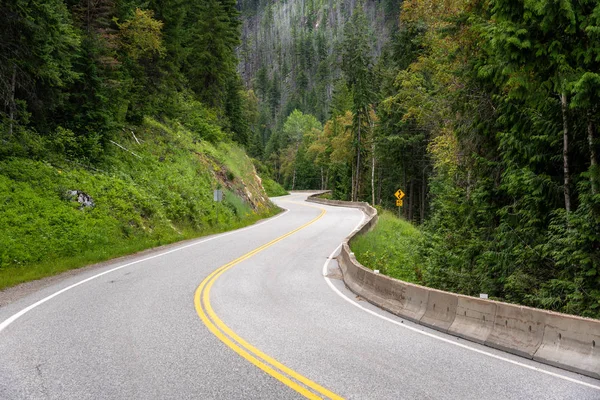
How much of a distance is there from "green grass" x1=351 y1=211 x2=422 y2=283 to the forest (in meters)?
0.43

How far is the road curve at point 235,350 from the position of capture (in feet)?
15.6

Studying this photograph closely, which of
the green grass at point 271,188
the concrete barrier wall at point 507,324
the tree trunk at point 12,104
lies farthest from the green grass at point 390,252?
the green grass at point 271,188

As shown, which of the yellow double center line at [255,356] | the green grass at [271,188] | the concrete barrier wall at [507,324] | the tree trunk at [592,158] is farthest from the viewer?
the green grass at [271,188]

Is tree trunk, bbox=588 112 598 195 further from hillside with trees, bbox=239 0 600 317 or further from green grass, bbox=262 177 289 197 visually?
green grass, bbox=262 177 289 197

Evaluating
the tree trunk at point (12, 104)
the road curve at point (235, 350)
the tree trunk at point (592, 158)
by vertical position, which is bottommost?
the road curve at point (235, 350)

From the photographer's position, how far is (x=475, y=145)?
11906 millimetres

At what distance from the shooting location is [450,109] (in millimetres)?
13492

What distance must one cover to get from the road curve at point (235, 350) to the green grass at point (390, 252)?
5.00 metres

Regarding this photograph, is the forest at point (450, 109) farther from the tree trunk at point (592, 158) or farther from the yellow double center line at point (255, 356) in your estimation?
the yellow double center line at point (255, 356)

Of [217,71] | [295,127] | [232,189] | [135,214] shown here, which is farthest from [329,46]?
[135,214]

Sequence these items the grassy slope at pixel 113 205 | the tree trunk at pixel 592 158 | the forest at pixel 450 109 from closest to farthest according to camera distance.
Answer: the tree trunk at pixel 592 158 < the forest at pixel 450 109 < the grassy slope at pixel 113 205

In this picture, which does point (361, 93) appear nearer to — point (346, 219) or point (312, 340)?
point (346, 219)

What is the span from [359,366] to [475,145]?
859 centimetres

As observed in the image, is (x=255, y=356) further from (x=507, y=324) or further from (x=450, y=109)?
(x=450, y=109)
